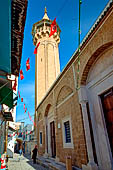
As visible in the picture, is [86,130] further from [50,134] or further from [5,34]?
[50,134]

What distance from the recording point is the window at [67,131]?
6.44m

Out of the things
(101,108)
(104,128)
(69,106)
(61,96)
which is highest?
(61,96)

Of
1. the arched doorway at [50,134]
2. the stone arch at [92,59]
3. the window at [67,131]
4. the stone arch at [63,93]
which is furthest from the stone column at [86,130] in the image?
the arched doorway at [50,134]

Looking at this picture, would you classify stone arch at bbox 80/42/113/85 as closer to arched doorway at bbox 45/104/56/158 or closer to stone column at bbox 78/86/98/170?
stone column at bbox 78/86/98/170

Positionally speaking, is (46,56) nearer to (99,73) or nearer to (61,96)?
(61,96)

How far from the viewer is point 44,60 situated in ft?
57.7

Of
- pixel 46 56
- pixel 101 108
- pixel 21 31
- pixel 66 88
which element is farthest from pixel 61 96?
pixel 46 56

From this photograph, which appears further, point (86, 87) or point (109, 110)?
point (86, 87)

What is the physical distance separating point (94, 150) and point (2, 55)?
14.5 feet

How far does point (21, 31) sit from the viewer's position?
13.5 ft

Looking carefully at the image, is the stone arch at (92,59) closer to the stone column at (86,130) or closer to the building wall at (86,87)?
the building wall at (86,87)

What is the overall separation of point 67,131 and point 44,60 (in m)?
12.4

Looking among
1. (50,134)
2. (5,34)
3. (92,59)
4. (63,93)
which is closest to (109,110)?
(92,59)

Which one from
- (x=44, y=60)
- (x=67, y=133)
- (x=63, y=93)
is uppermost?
(x=44, y=60)
